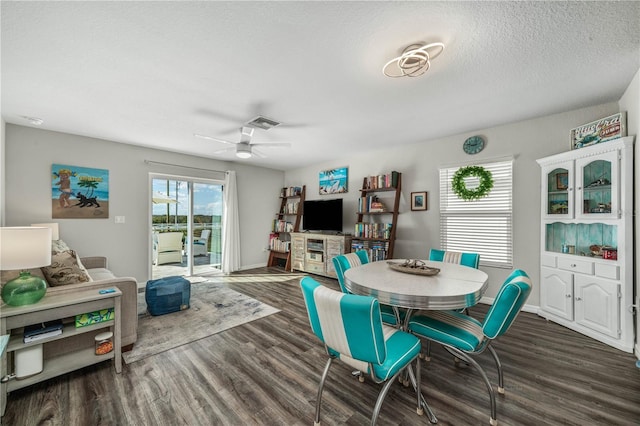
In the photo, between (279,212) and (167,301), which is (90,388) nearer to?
(167,301)

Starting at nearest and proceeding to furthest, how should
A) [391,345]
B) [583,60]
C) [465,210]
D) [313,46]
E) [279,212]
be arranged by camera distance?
1. [391,345]
2. [313,46]
3. [583,60]
4. [465,210]
5. [279,212]

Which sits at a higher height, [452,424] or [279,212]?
[279,212]

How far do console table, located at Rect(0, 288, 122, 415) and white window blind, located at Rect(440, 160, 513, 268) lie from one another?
4.18 metres

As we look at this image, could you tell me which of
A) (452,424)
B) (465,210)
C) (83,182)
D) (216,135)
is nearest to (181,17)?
(216,135)

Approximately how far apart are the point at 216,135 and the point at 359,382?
3689 millimetres

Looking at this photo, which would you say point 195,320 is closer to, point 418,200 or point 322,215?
point 322,215

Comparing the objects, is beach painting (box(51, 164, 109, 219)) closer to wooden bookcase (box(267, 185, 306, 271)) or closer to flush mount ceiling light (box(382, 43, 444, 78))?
wooden bookcase (box(267, 185, 306, 271))

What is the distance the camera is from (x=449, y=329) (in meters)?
1.74

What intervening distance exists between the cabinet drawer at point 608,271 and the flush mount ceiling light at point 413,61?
2635mm

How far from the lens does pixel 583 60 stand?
2.01 metres

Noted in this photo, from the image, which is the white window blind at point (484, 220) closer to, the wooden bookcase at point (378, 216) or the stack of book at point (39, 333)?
the wooden bookcase at point (378, 216)

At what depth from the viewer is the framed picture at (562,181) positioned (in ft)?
9.46

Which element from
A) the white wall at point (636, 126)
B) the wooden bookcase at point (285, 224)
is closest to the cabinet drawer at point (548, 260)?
the white wall at point (636, 126)

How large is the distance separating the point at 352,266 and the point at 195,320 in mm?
2079
